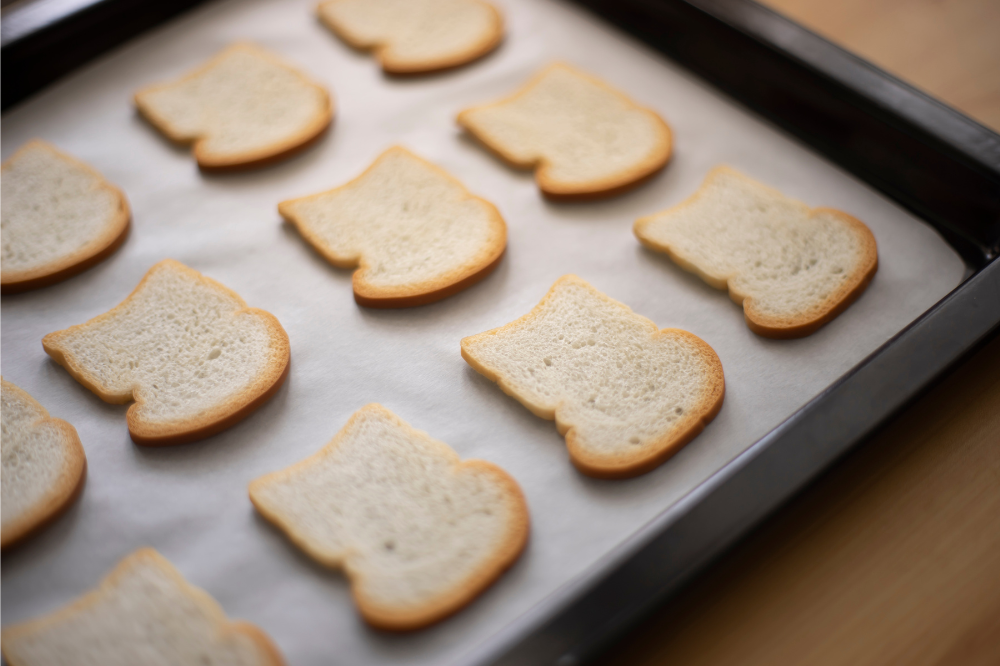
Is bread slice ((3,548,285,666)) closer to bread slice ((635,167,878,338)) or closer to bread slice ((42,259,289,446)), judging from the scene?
bread slice ((42,259,289,446))

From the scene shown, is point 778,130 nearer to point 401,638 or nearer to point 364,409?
point 364,409

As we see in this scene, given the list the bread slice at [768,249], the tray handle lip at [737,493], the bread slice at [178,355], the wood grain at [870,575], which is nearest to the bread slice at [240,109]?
the bread slice at [178,355]

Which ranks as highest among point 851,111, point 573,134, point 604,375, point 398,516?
point 851,111

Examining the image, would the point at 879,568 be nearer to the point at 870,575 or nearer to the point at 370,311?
the point at 870,575

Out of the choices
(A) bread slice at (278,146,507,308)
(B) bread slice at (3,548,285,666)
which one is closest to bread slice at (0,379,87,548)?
(B) bread slice at (3,548,285,666)

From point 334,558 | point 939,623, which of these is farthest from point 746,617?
point 334,558

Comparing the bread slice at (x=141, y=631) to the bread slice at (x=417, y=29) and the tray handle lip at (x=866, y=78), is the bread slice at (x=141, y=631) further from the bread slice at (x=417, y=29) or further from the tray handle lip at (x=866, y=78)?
the tray handle lip at (x=866, y=78)

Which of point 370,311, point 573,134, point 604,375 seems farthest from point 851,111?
point 370,311
